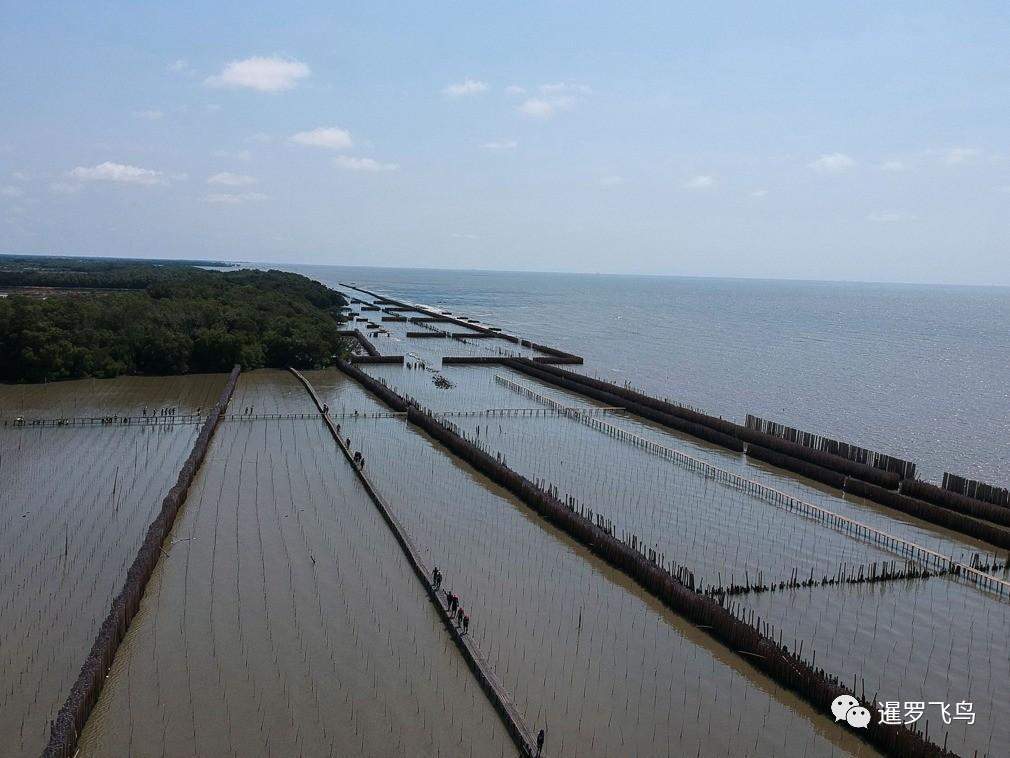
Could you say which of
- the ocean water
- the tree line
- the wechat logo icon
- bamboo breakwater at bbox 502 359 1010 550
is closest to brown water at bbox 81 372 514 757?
the wechat logo icon

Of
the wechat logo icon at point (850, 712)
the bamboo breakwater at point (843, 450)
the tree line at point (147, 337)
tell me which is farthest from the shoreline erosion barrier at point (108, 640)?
the tree line at point (147, 337)

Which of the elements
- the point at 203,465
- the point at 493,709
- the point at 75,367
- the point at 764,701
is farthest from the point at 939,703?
the point at 75,367

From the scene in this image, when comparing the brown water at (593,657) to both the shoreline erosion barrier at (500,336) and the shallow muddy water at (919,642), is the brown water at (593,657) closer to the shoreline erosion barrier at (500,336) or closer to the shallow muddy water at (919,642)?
the shallow muddy water at (919,642)

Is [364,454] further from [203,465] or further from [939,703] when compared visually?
[939,703]

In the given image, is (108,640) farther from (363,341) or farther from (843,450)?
(363,341)

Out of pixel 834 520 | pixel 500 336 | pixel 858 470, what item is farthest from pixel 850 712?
pixel 500 336

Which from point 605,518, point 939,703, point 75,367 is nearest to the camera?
point 939,703
